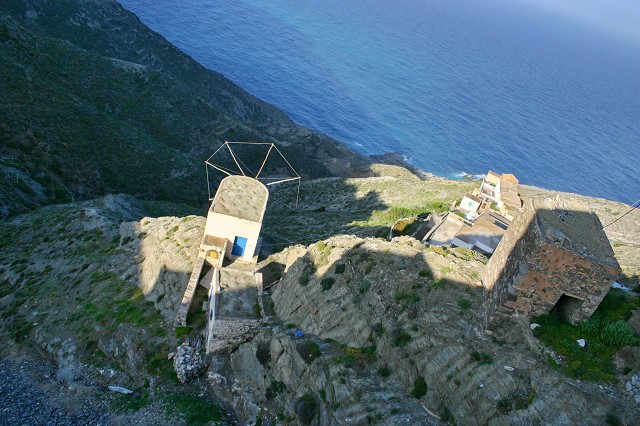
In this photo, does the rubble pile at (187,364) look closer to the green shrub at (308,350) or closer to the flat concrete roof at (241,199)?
the green shrub at (308,350)

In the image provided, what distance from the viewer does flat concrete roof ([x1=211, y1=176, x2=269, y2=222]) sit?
3528 cm

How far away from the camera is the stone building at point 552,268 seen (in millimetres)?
18000

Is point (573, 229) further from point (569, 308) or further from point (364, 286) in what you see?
point (364, 286)

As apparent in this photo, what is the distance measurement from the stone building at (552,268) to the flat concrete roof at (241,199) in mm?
19754

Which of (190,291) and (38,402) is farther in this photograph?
(190,291)

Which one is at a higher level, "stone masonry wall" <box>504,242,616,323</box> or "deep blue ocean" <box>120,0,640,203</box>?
"stone masonry wall" <box>504,242,616,323</box>

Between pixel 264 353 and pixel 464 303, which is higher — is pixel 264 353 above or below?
below

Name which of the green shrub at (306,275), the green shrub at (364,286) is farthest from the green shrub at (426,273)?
the green shrub at (306,275)

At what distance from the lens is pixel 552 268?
60.4 feet

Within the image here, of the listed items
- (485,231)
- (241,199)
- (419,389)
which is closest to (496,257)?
(419,389)

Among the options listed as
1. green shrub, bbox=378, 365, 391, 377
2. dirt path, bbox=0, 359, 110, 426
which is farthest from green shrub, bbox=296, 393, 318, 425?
dirt path, bbox=0, 359, 110, 426

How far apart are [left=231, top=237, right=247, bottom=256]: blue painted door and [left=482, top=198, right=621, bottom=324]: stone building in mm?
19729

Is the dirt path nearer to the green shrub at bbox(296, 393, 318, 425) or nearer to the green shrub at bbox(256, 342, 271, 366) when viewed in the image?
the green shrub at bbox(256, 342, 271, 366)

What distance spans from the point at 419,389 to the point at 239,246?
66.9ft
